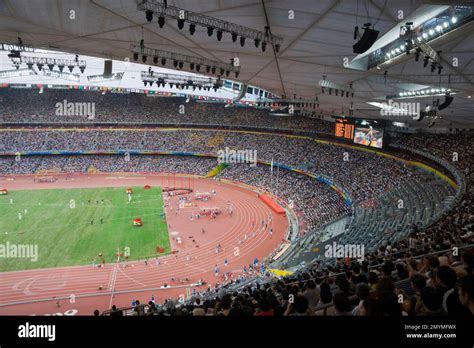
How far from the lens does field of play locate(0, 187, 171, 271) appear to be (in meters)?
27.7

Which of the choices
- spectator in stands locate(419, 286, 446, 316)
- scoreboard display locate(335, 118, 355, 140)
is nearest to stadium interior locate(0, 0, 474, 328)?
spectator in stands locate(419, 286, 446, 316)

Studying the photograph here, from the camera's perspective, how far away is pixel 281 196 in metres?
44.1

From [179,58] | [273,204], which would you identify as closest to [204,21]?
[179,58]

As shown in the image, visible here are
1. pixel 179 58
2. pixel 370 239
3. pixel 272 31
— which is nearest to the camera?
pixel 272 31

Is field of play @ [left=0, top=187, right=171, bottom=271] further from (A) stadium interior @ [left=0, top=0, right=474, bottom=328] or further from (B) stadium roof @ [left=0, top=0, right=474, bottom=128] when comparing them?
(B) stadium roof @ [left=0, top=0, right=474, bottom=128]

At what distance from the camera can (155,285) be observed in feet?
78.0

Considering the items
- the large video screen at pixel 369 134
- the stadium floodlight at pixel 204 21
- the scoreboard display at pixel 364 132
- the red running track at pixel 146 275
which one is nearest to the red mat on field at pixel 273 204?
the red running track at pixel 146 275

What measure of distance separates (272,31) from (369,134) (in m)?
28.0

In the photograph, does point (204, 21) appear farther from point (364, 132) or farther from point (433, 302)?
point (364, 132)

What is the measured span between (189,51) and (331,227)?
17.7m

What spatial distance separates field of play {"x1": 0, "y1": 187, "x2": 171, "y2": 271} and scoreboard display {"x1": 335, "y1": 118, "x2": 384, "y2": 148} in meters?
21.2

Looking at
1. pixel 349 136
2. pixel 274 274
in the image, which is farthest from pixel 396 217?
pixel 349 136

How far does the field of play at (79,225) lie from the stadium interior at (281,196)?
0.21 meters

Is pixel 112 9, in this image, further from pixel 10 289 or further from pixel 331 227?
pixel 331 227
